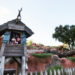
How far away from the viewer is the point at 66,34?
33688mm

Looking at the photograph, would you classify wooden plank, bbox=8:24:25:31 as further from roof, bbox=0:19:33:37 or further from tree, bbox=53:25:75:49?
tree, bbox=53:25:75:49

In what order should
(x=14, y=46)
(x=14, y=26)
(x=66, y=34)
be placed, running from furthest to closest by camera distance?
(x=66, y=34), (x=14, y=26), (x=14, y=46)

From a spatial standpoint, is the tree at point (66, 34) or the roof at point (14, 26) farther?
the tree at point (66, 34)

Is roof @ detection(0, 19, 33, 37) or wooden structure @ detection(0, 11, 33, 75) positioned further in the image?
roof @ detection(0, 19, 33, 37)

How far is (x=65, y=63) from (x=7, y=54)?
9.54 m

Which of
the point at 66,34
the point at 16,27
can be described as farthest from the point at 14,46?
the point at 66,34

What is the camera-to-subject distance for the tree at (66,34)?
3238 cm

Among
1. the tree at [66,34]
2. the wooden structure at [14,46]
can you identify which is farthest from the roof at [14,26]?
the tree at [66,34]

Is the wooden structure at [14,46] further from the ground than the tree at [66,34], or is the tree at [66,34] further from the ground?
the tree at [66,34]

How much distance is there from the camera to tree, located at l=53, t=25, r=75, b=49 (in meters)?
32.4

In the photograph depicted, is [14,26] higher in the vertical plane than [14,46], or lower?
higher

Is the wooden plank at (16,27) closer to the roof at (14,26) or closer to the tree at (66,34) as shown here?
the roof at (14,26)

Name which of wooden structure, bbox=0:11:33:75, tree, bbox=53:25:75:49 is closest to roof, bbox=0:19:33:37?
wooden structure, bbox=0:11:33:75

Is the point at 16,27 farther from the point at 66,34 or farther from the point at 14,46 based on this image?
the point at 66,34
